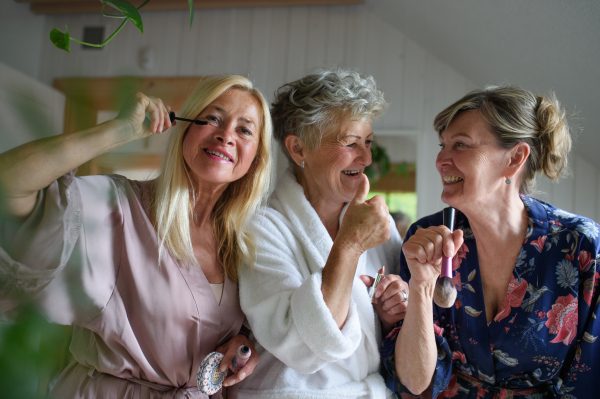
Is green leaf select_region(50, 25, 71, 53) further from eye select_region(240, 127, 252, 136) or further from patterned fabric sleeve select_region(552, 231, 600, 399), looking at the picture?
patterned fabric sleeve select_region(552, 231, 600, 399)

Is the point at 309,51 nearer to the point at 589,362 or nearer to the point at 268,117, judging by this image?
the point at 268,117

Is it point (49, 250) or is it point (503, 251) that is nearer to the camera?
point (49, 250)

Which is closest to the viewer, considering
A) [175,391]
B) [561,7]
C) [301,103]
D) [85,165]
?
[85,165]

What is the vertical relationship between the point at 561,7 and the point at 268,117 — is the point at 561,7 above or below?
above

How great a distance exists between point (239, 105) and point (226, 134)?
109mm

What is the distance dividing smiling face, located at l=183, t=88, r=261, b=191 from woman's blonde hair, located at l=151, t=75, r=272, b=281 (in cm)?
2

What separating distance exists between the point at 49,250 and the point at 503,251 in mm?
1262

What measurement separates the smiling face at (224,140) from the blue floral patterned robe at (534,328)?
0.66 meters

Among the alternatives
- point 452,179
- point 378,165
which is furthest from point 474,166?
point 378,165

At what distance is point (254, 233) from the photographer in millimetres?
1279

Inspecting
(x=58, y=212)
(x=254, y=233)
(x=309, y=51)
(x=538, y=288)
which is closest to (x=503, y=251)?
(x=538, y=288)

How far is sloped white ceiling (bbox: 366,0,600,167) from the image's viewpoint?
1785mm

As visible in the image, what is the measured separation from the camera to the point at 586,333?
113cm

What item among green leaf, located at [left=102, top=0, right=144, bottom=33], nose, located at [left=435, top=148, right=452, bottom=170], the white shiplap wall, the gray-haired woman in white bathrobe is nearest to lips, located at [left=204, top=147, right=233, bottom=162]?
the gray-haired woman in white bathrobe
